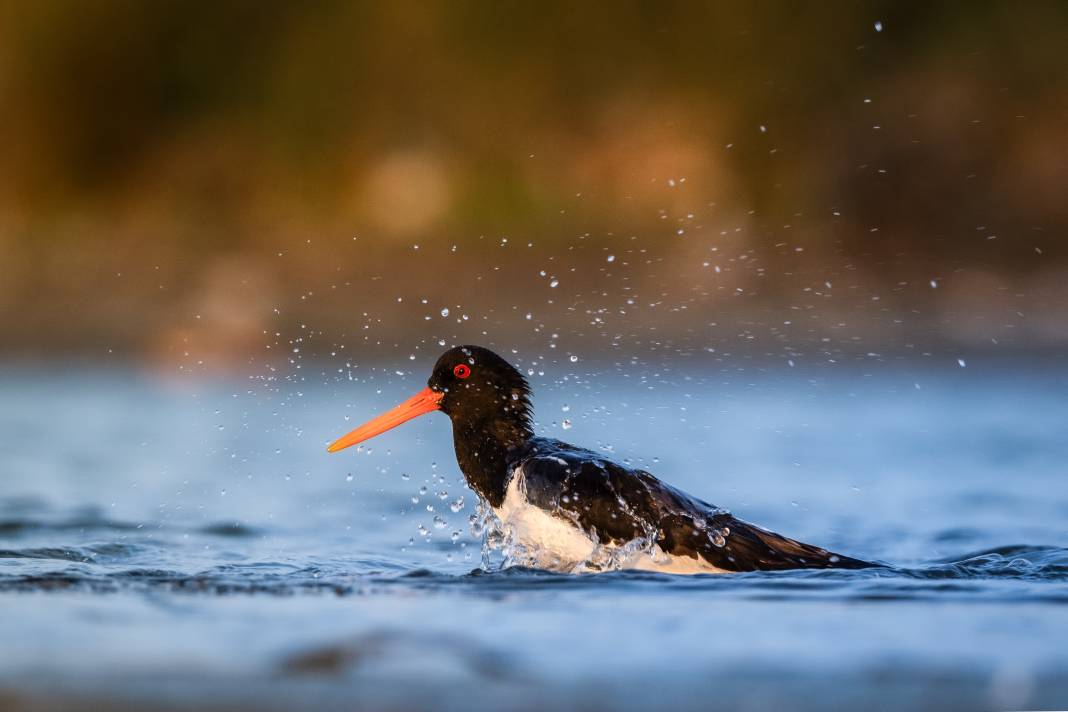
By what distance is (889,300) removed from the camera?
1692cm

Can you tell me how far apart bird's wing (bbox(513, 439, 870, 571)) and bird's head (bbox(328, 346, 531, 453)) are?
1.80 ft

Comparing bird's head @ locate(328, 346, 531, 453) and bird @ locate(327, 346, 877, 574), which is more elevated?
bird's head @ locate(328, 346, 531, 453)

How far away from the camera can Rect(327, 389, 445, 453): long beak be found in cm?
773

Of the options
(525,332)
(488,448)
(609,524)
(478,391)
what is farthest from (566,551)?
(525,332)

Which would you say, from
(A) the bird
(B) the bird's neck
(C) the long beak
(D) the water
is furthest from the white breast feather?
(C) the long beak

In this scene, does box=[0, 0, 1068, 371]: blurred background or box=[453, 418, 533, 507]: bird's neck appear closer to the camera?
box=[453, 418, 533, 507]: bird's neck

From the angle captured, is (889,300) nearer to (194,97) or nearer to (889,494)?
(889,494)

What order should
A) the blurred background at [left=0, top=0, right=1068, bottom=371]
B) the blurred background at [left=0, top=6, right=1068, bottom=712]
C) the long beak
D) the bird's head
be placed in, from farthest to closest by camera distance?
the blurred background at [left=0, top=0, right=1068, bottom=371]
the long beak
the bird's head
the blurred background at [left=0, top=6, right=1068, bottom=712]

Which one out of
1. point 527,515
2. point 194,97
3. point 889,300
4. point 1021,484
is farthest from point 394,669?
point 194,97

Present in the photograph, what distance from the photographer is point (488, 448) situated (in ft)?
24.3

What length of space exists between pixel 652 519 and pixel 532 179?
45.9 ft

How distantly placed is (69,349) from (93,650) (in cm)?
1232

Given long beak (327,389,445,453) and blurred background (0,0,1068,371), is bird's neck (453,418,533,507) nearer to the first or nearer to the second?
long beak (327,389,445,453)

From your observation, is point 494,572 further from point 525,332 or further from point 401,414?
point 525,332
